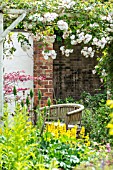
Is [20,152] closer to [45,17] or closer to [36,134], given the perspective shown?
[36,134]

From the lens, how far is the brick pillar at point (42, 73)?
9.02 m

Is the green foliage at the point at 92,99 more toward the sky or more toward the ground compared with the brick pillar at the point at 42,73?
more toward the ground

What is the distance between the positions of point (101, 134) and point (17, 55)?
257 centimetres

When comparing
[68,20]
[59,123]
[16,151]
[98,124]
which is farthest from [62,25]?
[16,151]

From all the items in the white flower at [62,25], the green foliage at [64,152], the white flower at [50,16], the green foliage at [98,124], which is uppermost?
the white flower at [50,16]

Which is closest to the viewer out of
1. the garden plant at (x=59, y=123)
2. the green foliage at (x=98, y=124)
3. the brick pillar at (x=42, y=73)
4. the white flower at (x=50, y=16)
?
the garden plant at (x=59, y=123)

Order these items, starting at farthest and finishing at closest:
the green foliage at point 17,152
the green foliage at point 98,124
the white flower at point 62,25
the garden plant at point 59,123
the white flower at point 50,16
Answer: the green foliage at point 98,124
the white flower at point 62,25
the white flower at point 50,16
the garden plant at point 59,123
the green foliage at point 17,152

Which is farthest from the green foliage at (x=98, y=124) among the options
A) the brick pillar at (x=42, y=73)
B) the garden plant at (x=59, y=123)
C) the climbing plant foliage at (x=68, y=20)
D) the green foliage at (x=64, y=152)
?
the green foliage at (x=64, y=152)

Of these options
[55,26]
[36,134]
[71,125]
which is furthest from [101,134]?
[36,134]

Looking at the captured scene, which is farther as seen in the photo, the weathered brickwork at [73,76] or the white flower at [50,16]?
the weathered brickwork at [73,76]

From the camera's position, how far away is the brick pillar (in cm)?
902

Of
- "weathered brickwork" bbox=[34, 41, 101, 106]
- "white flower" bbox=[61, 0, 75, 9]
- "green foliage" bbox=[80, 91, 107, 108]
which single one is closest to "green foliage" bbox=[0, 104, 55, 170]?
"white flower" bbox=[61, 0, 75, 9]

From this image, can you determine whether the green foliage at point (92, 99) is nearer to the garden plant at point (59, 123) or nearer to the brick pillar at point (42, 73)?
the brick pillar at point (42, 73)

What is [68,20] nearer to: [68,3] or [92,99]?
[68,3]
